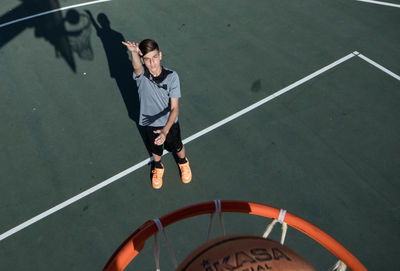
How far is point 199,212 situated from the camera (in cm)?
332

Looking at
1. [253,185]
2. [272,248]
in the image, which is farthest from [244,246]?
[253,185]

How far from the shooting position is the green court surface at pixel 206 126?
16.4ft

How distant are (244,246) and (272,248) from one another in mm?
218

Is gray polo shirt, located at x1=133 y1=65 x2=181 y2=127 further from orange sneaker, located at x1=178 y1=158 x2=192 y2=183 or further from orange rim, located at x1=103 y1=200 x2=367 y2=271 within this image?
orange rim, located at x1=103 y1=200 x2=367 y2=271

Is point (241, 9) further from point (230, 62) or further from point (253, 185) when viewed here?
point (253, 185)

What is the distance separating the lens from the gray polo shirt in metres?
4.16

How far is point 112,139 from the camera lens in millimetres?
6168

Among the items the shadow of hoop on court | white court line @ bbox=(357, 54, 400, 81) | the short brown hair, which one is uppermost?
the short brown hair

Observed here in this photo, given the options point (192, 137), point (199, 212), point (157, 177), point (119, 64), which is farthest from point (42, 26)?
point (199, 212)

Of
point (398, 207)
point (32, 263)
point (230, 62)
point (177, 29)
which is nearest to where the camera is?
point (32, 263)

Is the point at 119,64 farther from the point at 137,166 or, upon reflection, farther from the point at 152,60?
the point at 152,60

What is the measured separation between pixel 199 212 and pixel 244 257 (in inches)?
38.8

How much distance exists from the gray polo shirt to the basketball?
2217mm

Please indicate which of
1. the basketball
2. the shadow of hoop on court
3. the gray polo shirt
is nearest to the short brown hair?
the gray polo shirt
